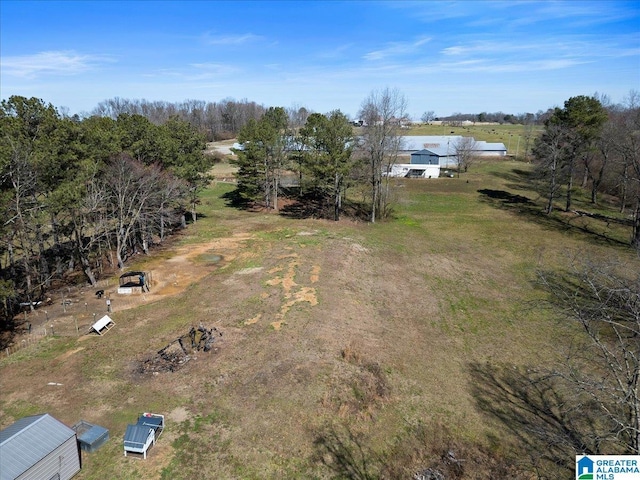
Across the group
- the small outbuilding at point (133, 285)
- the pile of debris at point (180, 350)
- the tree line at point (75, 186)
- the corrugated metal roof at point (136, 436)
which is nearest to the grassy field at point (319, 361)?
the pile of debris at point (180, 350)

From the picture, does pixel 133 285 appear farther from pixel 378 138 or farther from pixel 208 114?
pixel 208 114

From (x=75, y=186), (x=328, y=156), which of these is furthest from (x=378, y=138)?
(x=75, y=186)

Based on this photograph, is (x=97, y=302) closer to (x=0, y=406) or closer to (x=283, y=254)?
(x=0, y=406)

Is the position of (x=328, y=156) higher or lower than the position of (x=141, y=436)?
higher

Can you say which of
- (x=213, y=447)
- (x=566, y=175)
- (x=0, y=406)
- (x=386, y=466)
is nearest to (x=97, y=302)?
→ (x=0, y=406)

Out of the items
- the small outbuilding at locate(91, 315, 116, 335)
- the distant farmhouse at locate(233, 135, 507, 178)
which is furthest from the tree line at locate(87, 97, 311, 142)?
the small outbuilding at locate(91, 315, 116, 335)

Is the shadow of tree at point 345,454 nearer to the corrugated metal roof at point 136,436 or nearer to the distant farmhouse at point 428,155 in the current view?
the corrugated metal roof at point 136,436
